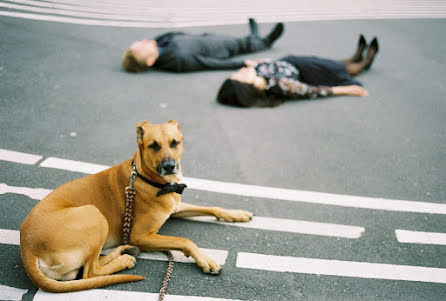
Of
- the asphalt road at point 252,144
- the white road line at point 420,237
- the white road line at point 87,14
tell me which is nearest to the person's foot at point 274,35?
the asphalt road at point 252,144

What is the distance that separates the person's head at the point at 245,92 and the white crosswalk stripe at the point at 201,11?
4.26m

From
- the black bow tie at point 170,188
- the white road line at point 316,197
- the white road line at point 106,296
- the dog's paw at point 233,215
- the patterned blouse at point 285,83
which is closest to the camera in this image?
the white road line at point 106,296

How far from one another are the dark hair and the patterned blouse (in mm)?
146

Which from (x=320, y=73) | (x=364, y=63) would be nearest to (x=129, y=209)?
(x=320, y=73)

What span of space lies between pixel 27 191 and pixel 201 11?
856 cm

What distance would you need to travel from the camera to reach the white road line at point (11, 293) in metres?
2.71

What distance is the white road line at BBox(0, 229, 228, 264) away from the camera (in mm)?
3215

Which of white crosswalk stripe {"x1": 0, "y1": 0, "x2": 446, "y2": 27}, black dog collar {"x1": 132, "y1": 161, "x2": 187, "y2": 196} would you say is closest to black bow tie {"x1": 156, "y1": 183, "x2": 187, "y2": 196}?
black dog collar {"x1": 132, "y1": 161, "x2": 187, "y2": 196}

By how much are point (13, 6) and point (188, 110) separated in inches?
205

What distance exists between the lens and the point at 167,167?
3012 millimetres

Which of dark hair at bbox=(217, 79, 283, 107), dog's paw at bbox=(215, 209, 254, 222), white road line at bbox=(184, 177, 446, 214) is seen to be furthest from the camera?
dark hair at bbox=(217, 79, 283, 107)

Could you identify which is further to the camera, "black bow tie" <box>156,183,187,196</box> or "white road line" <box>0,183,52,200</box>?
"white road line" <box>0,183,52,200</box>

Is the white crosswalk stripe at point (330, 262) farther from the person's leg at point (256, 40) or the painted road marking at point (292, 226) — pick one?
the person's leg at point (256, 40)

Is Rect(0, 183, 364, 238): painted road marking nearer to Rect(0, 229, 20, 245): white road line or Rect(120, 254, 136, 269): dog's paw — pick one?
Rect(0, 229, 20, 245): white road line
